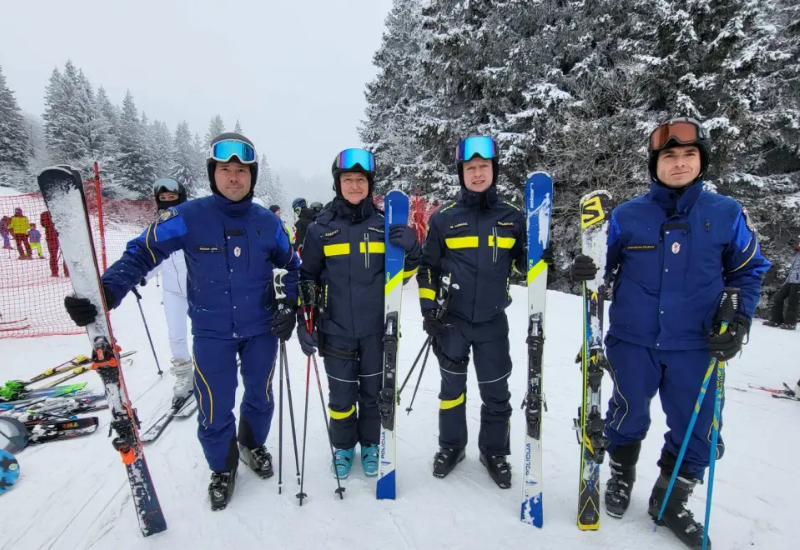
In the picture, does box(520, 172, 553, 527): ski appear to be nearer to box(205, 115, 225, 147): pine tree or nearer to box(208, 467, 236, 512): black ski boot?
box(208, 467, 236, 512): black ski boot

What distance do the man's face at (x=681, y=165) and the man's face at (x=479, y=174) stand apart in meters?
1.05

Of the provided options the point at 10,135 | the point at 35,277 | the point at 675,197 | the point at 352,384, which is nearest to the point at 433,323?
the point at 352,384

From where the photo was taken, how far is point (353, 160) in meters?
2.74

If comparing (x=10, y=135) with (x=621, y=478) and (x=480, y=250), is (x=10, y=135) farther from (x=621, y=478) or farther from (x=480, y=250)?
(x=621, y=478)

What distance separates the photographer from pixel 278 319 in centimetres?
262

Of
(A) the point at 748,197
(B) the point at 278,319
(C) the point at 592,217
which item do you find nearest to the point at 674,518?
(C) the point at 592,217

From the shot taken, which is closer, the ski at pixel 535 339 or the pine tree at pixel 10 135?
the ski at pixel 535 339

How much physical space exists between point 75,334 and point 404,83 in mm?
17119

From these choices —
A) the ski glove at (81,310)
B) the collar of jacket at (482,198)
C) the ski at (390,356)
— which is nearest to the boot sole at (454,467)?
the ski at (390,356)

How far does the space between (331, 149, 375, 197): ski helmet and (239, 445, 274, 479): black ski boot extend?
2.11 metres

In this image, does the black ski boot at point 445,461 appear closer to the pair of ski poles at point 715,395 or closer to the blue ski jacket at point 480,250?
the blue ski jacket at point 480,250

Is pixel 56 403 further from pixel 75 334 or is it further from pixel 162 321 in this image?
pixel 162 321

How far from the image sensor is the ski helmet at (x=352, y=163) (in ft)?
8.96

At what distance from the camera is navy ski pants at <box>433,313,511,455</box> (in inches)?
110
